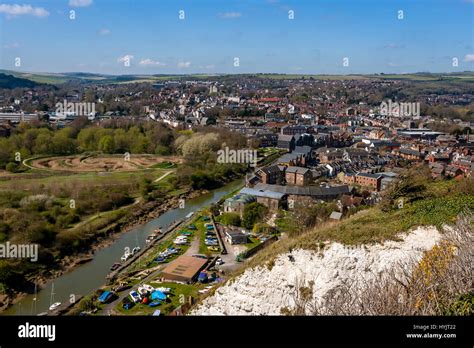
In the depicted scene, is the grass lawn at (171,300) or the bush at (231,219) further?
the bush at (231,219)

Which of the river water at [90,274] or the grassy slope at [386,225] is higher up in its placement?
the grassy slope at [386,225]

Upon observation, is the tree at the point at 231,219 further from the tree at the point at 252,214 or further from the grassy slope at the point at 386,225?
the grassy slope at the point at 386,225

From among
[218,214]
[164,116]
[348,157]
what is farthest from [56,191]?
[164,116]

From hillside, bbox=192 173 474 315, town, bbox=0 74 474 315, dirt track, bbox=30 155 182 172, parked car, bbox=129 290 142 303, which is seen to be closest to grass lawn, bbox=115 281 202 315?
town, bbox=0 74 474 315

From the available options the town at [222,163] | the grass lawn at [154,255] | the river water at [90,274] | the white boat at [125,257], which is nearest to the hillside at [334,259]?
the town at [222,163]

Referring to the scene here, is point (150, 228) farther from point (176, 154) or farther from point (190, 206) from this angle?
point (176, 154)

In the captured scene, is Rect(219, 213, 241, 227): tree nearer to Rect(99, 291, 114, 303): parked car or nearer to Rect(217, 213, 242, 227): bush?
Rect(217, 213, 242, 227): bush

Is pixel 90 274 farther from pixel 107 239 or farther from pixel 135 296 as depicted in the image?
pixel 107 239

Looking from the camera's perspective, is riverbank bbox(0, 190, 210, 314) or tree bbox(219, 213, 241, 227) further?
tree bbox(219, 213, 241, 227)
